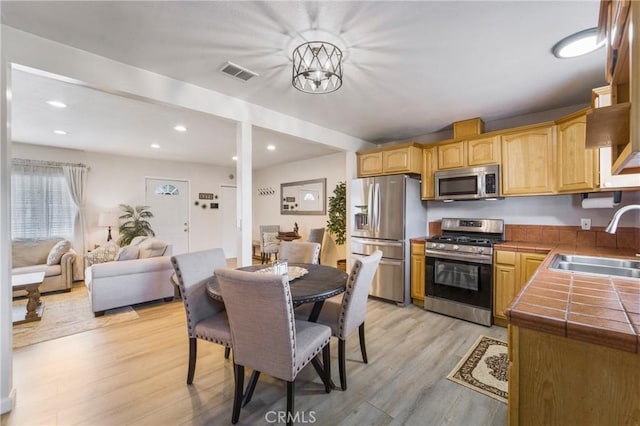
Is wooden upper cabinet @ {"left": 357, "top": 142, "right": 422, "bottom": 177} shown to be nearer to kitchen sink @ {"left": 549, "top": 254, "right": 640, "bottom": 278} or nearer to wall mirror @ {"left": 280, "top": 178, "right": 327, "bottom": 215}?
wall mirror @ {"left": 280, "top": 178, "right": 327, "bottom": 215}

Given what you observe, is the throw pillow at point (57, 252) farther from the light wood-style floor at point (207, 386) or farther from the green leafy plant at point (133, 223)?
the light wood-style floor at point (207, 386)

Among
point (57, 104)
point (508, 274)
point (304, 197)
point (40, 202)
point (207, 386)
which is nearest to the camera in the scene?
point (207, 386)

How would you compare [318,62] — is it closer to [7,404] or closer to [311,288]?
[311,288]

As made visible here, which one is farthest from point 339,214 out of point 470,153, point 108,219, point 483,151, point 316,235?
point 108,219

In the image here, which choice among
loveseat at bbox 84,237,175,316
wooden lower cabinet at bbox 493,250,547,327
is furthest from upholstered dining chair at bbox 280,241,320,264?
wooden lower cabinet at bbox 493,250,547,327

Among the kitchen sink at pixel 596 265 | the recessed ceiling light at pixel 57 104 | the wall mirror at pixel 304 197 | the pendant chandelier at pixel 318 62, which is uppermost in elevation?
the recessed ceiling light at pixel 57 104

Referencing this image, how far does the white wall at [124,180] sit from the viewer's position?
16.5 feet

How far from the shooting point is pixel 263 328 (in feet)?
5.03

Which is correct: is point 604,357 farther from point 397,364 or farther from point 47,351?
point 47,351

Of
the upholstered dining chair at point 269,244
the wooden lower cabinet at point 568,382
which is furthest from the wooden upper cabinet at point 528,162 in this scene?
the upholstered dining chair at point 269,244

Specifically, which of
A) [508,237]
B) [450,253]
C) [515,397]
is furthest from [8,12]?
[508,237]

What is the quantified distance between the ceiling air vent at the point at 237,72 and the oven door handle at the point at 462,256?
2.77m

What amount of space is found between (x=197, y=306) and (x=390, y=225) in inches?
100

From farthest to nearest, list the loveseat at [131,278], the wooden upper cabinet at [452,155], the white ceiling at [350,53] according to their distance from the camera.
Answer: the wooden upper cabinet at [452,155]
the loveseat at [131,278]
the white ceiling at [350,53]
